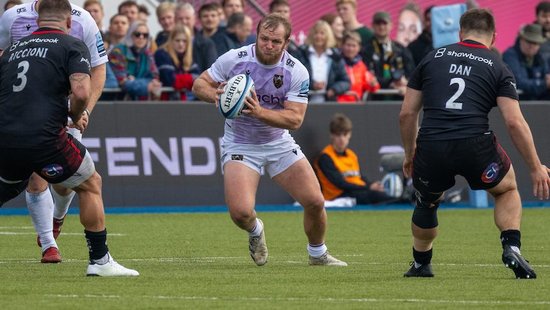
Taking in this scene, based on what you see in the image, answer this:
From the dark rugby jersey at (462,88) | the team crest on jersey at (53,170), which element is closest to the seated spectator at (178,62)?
the dark rugby jersey at (462,88)

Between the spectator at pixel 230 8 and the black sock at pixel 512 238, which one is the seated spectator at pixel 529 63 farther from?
the black sock at pixel 512 238

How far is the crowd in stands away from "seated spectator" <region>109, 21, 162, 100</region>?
14 millimetres

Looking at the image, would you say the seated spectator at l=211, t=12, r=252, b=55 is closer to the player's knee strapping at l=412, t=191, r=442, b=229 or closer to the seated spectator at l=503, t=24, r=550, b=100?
the seated spectator at l=503, t=24, r=550, b=100

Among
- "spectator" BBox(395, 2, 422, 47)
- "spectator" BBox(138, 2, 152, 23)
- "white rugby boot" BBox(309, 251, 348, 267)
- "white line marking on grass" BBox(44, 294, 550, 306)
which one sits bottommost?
"spectator" BBox(395, 2, 422, 47)

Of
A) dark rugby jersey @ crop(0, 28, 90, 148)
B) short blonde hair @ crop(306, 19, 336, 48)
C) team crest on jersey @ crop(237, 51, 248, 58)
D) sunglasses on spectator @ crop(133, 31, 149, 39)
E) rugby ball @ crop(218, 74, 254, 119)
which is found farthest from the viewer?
short blonde hair @ crop(306, 19, 336, 48)

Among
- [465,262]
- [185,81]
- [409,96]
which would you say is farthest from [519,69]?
[409,96]

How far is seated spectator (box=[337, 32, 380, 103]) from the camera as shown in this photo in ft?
71.8

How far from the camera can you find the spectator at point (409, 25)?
24.8 meters

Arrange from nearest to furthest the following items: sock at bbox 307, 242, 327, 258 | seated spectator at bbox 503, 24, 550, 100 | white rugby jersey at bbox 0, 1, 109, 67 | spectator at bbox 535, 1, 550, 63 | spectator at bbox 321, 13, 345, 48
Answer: white rugby jersey at bbox 0, 1, 109, 67 → sock at bbox 307, 242, 327, 258 → seated spectator at bbox 503, 24, 550, 100 → spectator at bbox 321, 13, 345, 48 → spectator at bbox 535, 1, 550, 63

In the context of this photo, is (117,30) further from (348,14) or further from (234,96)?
(234,96)

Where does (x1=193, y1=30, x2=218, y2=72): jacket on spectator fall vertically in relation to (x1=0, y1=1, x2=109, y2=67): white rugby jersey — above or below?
below

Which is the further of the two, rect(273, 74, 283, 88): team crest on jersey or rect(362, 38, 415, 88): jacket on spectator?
rect(362, 38, 415, 88): jacket on spectator

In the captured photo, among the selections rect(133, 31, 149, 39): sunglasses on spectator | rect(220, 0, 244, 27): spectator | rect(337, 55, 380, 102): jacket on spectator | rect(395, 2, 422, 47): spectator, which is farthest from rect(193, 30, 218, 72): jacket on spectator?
rect(395, 2, 422, 47): spectator

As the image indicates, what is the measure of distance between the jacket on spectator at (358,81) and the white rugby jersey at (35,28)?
963cm
